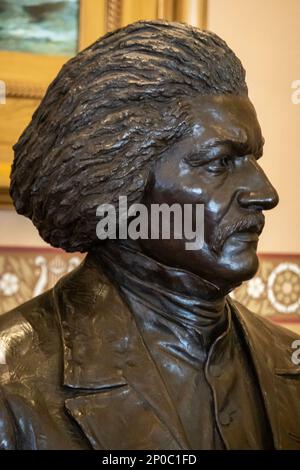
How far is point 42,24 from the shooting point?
2332 mm

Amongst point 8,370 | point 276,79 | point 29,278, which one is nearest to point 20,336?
point 8,370

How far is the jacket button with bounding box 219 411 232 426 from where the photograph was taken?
4.35ft

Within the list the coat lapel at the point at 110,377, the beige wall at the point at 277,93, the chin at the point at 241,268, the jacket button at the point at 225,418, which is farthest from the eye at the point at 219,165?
the beige wall at the point at 277,93

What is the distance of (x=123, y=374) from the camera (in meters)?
1.30

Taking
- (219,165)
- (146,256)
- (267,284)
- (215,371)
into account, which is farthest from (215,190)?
(267,284)

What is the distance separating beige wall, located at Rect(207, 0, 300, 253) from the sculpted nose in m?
1.12

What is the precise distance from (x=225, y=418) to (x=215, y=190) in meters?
0.33

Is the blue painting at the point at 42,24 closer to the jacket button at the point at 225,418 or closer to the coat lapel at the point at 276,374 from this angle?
the coat lapel at the point at 276,374

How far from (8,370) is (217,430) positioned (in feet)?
1.02

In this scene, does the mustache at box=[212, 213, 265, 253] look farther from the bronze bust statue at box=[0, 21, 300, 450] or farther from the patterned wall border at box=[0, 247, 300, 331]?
the patterned wall border at box=[0, 247, 300, 331]

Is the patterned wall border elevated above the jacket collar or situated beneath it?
situated beneath

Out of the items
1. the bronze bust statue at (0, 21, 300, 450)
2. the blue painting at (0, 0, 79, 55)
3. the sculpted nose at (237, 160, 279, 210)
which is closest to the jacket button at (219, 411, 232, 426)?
the bronze bust statue at (0, 21, 300, 450)

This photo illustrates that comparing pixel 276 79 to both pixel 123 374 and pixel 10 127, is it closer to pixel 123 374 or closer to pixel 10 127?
pixel 10 127

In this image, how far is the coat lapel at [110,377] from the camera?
125 centimetres
